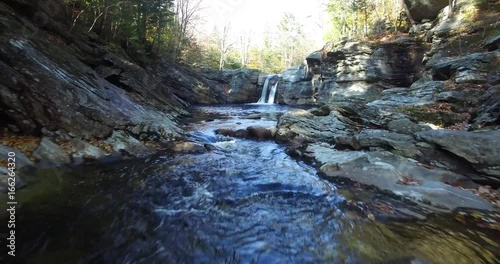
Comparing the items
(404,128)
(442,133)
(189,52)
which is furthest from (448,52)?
(189,52)

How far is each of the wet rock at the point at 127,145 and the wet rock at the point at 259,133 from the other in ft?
13.8

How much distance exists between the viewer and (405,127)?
27.0ft

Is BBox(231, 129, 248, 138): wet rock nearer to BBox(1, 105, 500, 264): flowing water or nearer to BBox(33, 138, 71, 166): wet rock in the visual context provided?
BBox(1, 105, 500, 264): flowing water

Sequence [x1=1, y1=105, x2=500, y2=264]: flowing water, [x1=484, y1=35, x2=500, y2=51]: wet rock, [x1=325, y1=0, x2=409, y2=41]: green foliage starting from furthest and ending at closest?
[x1=325, y1=0, x2=409, y2=41]: green foliage, [x1=484, y1=35, x2=500, y2=51]: wet rock, [x1=1, y1=105, x2=500, y2=264]: flowing water

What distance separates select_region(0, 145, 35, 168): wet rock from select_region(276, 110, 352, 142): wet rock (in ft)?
24.0

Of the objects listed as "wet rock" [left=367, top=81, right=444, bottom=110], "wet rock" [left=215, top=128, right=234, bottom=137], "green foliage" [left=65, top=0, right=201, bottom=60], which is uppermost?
"green foliage" [left=65, top=0, right=201, bottom=60]

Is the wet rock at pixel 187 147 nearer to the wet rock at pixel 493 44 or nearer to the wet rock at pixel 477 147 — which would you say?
the wet rock at pixel 477 147

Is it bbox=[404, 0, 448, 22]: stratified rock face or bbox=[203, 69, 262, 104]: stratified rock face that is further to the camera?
bbox=[203, 69, 262, 104]: stratified rock face

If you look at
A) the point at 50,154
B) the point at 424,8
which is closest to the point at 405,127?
the point at 50,154

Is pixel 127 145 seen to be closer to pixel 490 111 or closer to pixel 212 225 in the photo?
pixel 212 225

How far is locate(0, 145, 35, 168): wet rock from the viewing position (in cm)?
478

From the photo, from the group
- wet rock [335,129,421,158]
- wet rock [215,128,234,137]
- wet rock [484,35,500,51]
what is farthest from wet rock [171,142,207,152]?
wet rock [484,35,500,51]

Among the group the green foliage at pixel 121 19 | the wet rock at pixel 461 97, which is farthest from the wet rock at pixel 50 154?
the wet rock at pixel 461 97

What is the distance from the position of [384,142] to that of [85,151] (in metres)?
7.74
